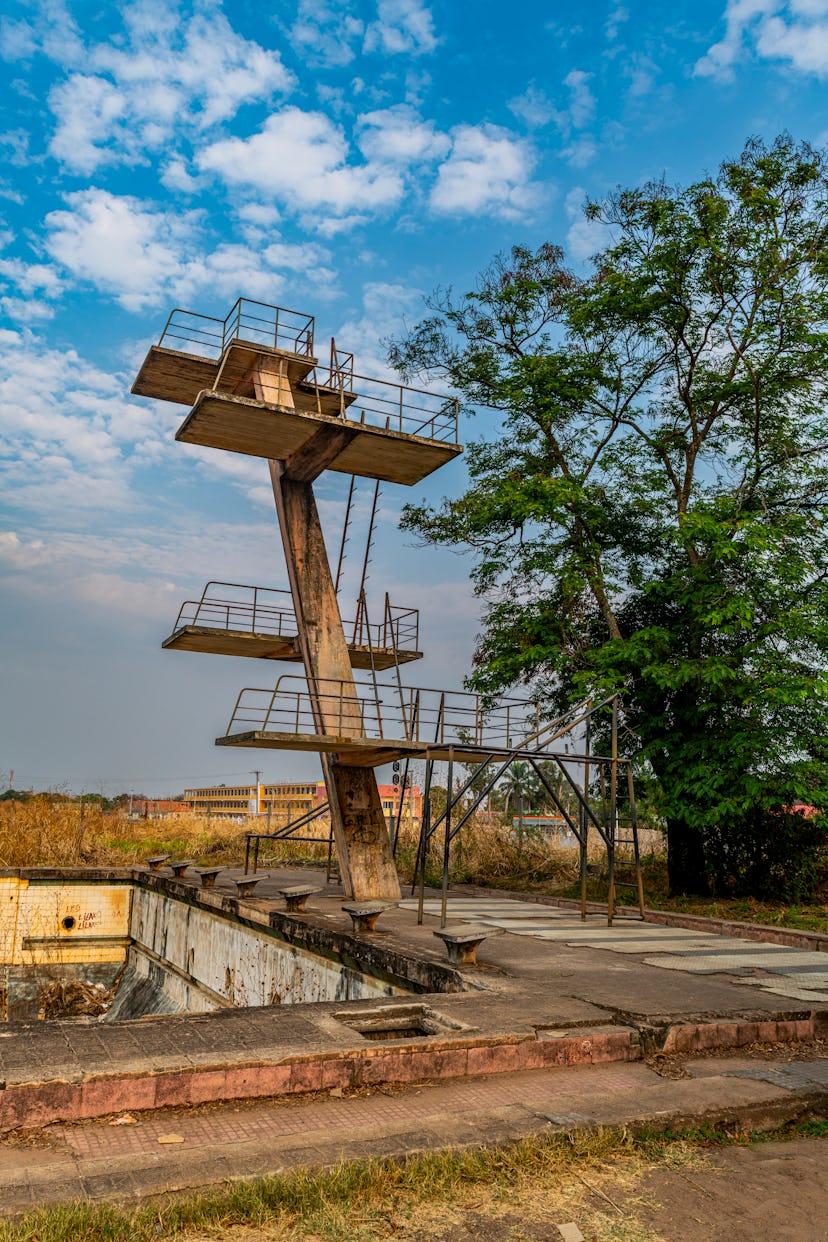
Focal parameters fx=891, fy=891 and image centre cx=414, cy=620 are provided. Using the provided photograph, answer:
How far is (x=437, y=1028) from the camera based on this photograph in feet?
20.1

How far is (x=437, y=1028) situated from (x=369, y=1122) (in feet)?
5.47

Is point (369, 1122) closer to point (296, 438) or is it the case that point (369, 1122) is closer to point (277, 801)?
Answer: point (296, 438)

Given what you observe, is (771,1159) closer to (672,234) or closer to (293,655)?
(293,655)

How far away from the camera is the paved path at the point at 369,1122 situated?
3746 mm

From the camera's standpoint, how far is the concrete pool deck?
464cm

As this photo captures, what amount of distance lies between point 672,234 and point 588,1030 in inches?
589

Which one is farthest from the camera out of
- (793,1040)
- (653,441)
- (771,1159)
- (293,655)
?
(653,441)

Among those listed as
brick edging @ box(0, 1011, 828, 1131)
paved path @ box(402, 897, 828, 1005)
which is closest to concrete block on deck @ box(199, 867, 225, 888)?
paved path @ box(402, 897, 828, 1005)

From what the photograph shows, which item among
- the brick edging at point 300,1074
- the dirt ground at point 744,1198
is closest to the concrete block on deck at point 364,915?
the brick edging at point 300,1074

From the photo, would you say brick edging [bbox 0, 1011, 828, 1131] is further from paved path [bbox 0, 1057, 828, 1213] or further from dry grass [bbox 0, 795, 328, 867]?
dry grass [bbox 0, 795, 328, 867]

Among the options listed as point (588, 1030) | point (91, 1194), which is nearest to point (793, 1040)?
point (588, 1030)

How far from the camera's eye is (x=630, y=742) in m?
16.4

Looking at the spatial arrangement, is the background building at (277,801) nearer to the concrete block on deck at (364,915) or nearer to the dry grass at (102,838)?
the dry grass at (102,838)

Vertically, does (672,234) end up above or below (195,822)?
above
